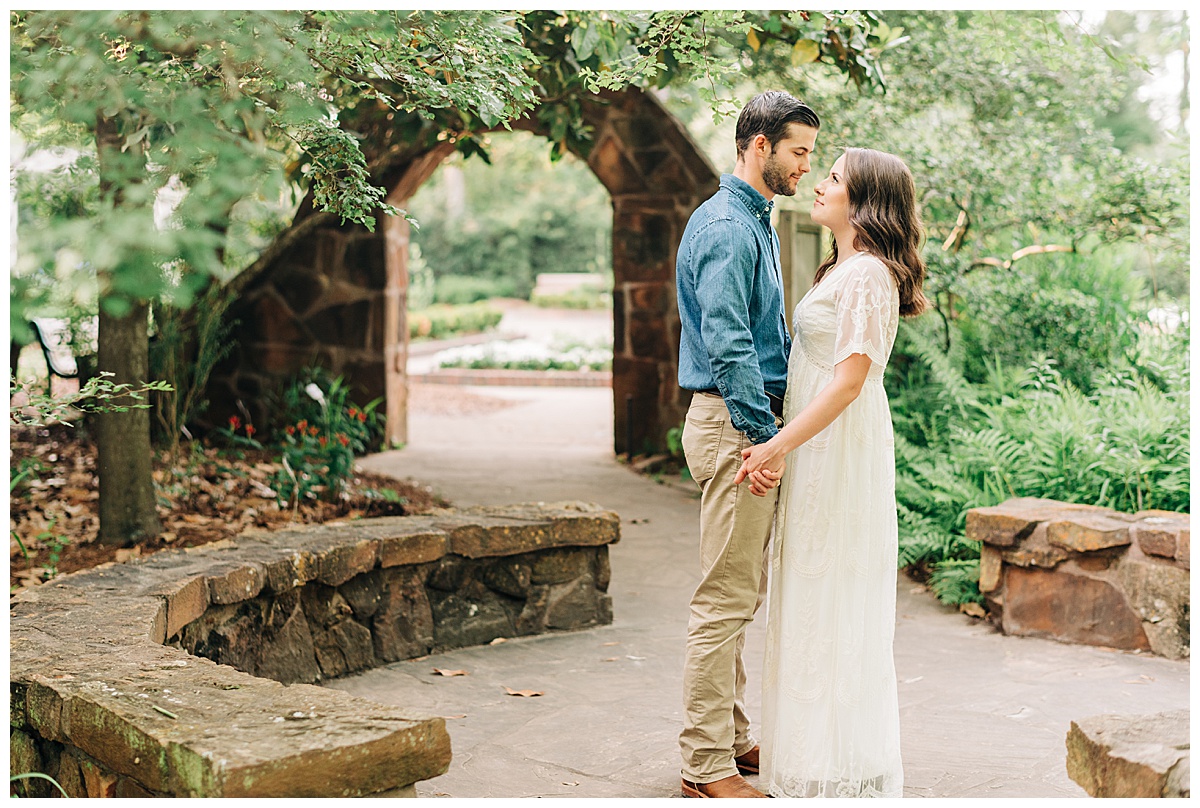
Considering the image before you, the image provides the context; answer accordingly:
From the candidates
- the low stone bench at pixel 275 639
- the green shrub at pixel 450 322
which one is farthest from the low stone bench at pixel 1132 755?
the green shrub at pixel 450 322

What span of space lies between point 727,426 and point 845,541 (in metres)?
0.42

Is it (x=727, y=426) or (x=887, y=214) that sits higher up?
(x=887, y=214)

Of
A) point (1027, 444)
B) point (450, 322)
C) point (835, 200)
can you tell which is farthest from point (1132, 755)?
point (450, 322)

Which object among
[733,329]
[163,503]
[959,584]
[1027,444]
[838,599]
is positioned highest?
[733,329]

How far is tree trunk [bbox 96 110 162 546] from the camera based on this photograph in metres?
4.86

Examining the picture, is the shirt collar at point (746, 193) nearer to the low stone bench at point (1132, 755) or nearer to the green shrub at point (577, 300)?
the low stone bench at point (1132, 755)

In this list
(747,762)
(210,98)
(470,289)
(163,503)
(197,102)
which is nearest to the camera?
(197,102)

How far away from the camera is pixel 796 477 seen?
2.86 m

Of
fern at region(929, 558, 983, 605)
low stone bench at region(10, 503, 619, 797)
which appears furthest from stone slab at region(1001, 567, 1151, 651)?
low stone bench at region(10, 503, 619, 797)

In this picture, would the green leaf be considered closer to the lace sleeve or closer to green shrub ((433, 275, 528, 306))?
the lace sleeve

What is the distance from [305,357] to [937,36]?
17.6 ft

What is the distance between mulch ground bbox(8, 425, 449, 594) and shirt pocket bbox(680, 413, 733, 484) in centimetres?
304

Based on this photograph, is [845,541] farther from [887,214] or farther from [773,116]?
[773,116]

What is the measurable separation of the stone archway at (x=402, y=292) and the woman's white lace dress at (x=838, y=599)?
5.68 metres
